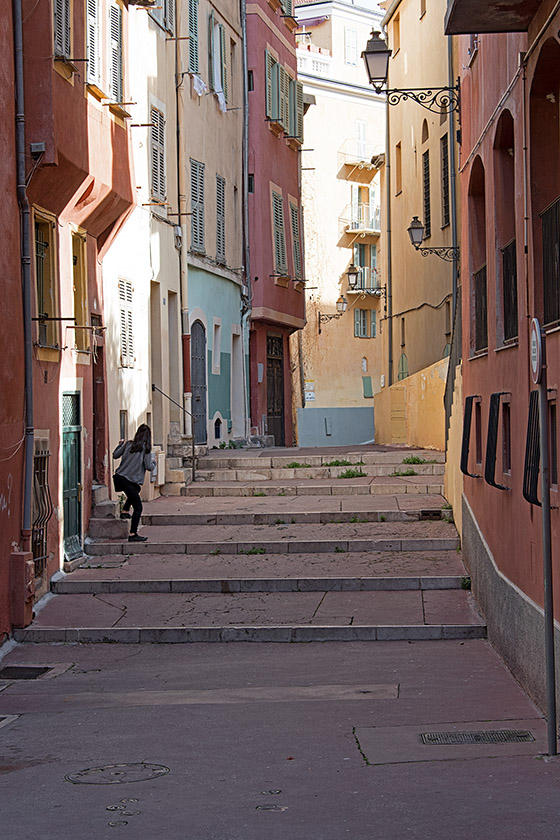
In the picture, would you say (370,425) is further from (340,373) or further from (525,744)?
(525,744)

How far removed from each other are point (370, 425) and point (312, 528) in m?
26.4

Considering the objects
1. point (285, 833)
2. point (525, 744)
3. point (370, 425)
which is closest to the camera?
point (285, 833)

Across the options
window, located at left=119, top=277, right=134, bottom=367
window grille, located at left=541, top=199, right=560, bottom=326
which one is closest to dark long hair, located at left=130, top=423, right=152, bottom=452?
window, located at left=119, top=277, right=134, bottom=367

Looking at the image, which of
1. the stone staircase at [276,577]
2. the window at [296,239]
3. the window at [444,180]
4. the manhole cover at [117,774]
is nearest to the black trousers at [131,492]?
the stone staircase at [276,577]

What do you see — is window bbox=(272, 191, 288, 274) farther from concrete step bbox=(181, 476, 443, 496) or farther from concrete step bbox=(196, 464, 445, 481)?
concrete step bbox=(181, 476, 443, 496)

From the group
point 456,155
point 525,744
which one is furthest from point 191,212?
point 525,744

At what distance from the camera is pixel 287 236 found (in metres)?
31.8

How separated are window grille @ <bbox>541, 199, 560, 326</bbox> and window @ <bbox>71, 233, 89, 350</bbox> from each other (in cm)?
827

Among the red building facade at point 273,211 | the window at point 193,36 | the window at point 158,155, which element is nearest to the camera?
the window at point 158,155

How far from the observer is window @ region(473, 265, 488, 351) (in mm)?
13625

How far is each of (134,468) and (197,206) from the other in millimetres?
9261

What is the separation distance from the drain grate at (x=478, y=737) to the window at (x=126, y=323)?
1136 cm

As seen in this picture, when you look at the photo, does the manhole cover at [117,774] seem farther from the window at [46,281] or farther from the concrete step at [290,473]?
the concrete step at [290,473]

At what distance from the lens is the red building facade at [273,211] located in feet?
96.7
